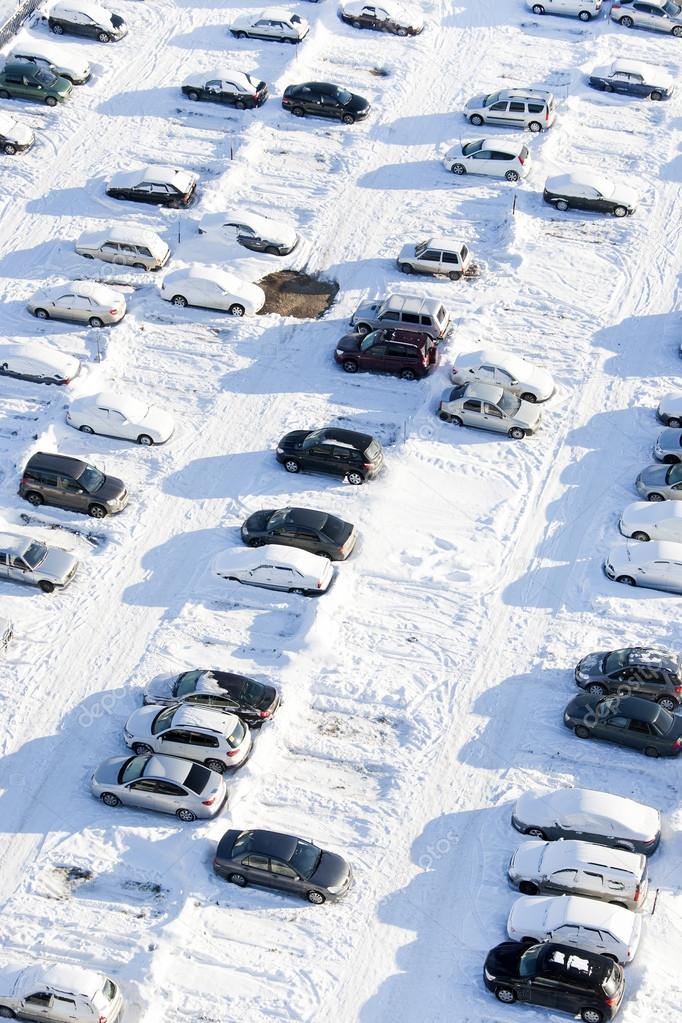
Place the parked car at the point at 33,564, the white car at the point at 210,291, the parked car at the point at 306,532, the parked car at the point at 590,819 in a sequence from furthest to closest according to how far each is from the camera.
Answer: the white car at the point at 210,291 < the parked car at the point at 306,532 < the parked car at the point at 33,564 < the parked car at the point at 590,819

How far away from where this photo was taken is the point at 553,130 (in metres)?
69.8

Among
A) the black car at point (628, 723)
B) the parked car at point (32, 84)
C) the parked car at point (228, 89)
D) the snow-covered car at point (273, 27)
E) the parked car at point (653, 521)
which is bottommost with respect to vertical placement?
the black car at point (628, 723)

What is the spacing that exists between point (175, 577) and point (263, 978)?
15.0m

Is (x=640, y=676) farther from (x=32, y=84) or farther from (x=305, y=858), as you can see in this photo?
(x=32, y=84)

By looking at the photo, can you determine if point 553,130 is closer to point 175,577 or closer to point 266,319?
point 266,319

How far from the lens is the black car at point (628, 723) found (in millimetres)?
44250

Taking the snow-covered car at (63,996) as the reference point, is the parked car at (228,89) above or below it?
above

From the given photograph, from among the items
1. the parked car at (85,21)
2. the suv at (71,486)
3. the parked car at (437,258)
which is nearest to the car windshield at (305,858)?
the suv at (71,486)

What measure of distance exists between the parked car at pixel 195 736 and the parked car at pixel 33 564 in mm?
6715

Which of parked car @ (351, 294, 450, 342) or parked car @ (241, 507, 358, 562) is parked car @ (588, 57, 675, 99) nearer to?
parked car @ (351, 294, 450, 342)

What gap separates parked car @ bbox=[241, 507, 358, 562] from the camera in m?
50.3

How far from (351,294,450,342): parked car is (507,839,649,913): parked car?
2337 centimetres

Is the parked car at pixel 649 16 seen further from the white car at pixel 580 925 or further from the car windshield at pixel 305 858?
the white car at pixel 580 925

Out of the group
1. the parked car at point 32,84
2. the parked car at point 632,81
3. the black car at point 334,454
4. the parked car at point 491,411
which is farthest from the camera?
the parked car at point 632,81
